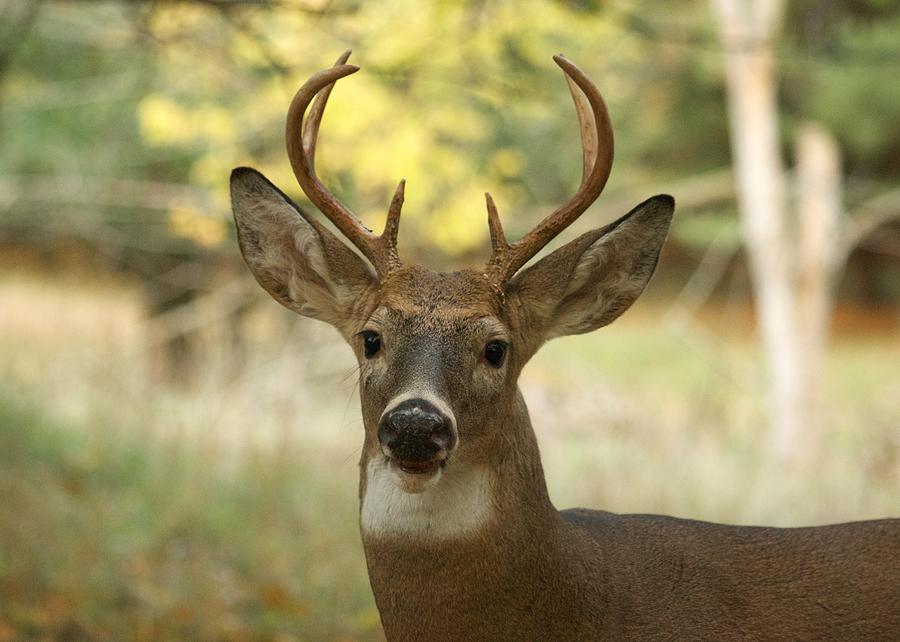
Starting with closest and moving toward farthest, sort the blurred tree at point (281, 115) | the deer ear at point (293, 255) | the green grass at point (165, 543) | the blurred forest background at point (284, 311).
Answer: the deer ear at point (293, 255) < the green grass at point (165, 543) < the blurred forest background at point (284, 311) < the blurred tree at point (281, 115)

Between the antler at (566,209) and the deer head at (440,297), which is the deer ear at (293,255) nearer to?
the deer head at (440,297)

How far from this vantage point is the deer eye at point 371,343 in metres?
3.24

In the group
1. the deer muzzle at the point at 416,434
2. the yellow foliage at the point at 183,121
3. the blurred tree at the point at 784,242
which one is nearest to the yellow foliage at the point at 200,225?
the yellow foliage at the point at 183,121

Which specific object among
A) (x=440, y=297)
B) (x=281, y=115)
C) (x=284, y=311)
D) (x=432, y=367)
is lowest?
(x=432, y=367)

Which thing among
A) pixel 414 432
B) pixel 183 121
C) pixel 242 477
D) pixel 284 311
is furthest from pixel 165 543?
pixel 284 311

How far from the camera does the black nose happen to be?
284 centimetres

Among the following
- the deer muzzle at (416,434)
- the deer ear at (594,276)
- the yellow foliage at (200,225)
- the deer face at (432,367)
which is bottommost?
the deer muzzle at (416,434)

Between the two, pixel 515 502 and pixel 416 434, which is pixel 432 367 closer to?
pixel 416 434

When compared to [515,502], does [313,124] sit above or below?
above

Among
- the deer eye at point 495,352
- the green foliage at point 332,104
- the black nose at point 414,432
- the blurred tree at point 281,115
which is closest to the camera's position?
the black nose at point 414,432

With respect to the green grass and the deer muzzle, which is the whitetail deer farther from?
the green grass

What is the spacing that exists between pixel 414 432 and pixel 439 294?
0.51m

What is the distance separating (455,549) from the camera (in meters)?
3.07

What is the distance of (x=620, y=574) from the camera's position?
10.6 ft
